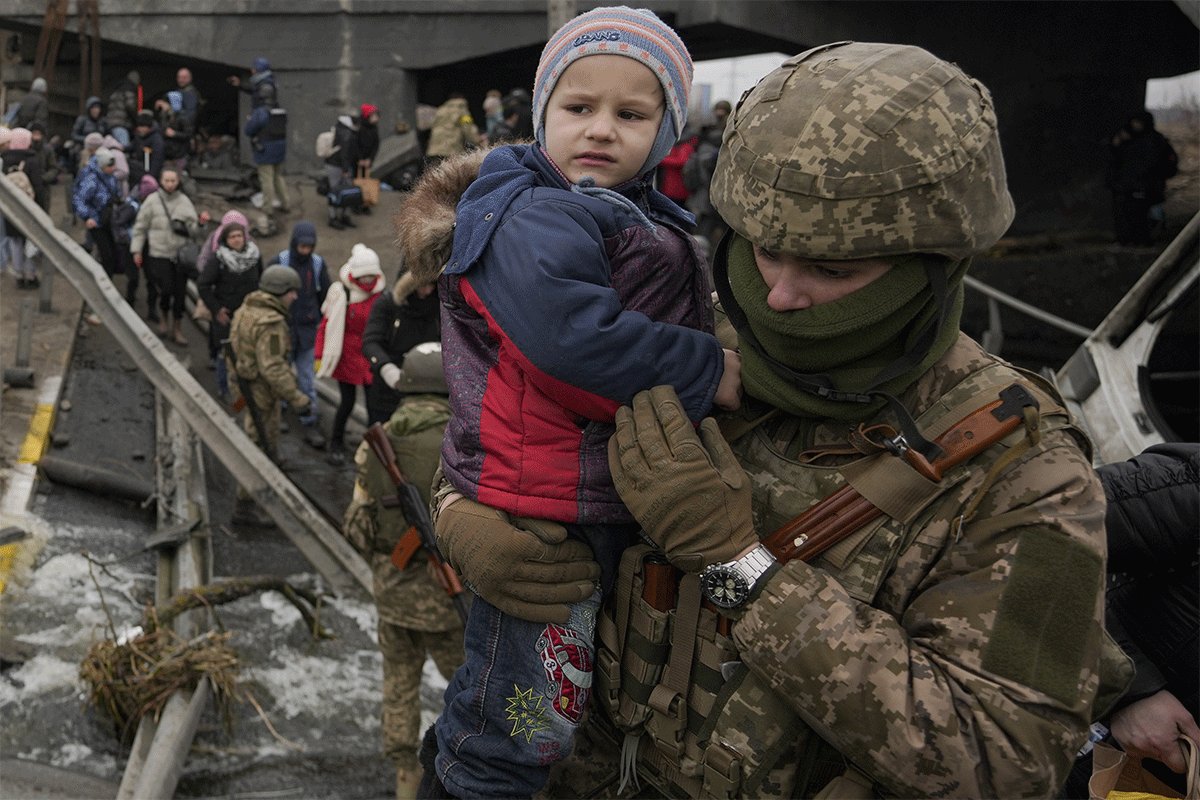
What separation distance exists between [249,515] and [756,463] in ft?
24.2

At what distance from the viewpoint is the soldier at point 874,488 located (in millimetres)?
1611

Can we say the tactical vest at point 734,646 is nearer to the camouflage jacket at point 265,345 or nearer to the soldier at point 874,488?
the soldier at point 874,488

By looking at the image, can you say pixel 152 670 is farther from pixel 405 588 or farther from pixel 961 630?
pixel 961 630

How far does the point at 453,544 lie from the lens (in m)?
2.04

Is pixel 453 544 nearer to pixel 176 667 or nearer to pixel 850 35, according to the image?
pixel 176 667

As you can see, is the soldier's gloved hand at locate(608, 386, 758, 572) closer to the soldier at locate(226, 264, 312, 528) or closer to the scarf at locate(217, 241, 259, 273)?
the soldier at locate(226, 264, 312, 528)

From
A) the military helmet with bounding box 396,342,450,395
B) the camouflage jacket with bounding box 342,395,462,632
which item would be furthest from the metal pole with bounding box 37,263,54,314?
the military helmet with bounding box 396,342,450,395

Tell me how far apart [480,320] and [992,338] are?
7136 mm

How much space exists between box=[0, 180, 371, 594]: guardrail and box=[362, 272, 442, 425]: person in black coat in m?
0.86

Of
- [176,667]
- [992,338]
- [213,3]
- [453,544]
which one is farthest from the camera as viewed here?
[213,3]

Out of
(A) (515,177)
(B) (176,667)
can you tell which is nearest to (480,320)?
(A) (515,177)

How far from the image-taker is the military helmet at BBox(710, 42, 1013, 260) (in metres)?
1.64

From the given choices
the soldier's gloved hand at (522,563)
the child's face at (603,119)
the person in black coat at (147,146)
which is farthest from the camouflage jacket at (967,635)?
the person in black coat at (147,146)

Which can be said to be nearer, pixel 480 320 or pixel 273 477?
pixel 480 320
